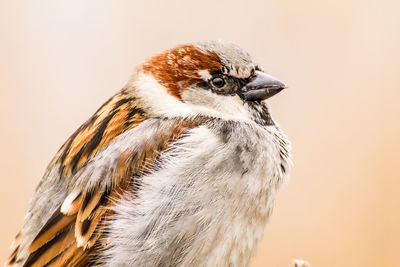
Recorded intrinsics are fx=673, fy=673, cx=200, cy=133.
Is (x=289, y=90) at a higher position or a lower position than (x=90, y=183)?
lower

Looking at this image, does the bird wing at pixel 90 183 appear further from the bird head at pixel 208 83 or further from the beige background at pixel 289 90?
the beige background at pixel 289 90

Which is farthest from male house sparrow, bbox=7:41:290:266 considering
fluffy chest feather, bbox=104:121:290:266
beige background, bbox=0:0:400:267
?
beige background, bbox=0:0:400:267

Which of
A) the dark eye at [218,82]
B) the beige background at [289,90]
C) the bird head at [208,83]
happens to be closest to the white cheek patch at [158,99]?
the bird head at [208,83]

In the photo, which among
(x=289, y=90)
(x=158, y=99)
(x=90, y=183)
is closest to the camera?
(x=90, y=183)

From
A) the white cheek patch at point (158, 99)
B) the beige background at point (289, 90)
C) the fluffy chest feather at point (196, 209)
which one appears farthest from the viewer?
the beige background at point (289, 90)

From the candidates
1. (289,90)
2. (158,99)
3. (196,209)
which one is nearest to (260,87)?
(158,99)

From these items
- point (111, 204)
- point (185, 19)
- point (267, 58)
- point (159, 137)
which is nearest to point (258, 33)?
point (267, 58)

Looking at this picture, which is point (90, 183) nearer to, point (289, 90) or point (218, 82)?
point (218, 82)

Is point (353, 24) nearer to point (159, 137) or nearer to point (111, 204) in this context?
point (159, 137)
